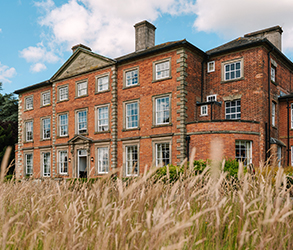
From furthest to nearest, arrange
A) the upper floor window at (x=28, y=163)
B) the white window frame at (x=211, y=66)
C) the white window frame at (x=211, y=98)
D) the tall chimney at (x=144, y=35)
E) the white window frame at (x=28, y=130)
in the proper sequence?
1. the white window frame at (x=28, y=130)
2. the upper floor window at (x=28, y=163)
3. the tall chimney at (x=144, y=35)
4. the white window frame at (x=211, y=66)
5. the white window frame at (x=211, y=98)

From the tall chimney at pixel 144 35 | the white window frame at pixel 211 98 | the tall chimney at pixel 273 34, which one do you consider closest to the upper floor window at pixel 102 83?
the tall chimney at pixel 144 35

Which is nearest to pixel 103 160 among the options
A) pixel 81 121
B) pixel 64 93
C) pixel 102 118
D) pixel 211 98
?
pixel 102 118

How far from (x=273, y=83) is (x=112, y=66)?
11504mm

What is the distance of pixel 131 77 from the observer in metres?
21.5

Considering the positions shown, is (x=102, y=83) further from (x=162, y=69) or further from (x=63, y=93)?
(x=162, y=69)

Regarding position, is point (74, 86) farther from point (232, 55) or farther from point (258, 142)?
point (258, 142)

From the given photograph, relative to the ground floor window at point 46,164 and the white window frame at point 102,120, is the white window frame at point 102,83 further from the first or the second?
the ground floor window at point 46,164

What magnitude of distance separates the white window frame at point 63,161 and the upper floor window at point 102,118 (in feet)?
15.0

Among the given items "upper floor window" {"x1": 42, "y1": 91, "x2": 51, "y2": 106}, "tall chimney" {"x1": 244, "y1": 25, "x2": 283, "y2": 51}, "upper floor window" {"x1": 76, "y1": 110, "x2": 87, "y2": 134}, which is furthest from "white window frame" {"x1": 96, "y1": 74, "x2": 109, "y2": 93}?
"tall chimney" {"x1": 244, "y1": 25, "x2": 283, "y2": 51}

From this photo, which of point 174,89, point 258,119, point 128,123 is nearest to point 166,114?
point 174,89

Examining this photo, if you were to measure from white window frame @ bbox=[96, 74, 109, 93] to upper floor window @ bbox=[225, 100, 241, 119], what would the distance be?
8994 mm

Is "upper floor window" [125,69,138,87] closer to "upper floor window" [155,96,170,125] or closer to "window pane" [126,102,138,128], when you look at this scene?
"window pane" [126,102,138,128]

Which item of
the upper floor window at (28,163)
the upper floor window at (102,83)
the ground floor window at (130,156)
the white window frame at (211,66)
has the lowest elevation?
the upper floor window at (28,163)

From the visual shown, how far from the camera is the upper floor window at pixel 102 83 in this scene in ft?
74.8
